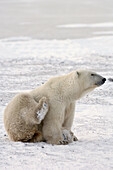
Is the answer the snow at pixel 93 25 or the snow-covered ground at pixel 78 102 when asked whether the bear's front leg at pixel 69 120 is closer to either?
the snow-covered ground at pixel 78 102

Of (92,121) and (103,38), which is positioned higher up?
(103,38)

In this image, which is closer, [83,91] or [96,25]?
[83,91]

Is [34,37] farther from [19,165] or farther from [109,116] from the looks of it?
[19,165]

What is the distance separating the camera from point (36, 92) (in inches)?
226

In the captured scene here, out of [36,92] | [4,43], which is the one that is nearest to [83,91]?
[36,92]

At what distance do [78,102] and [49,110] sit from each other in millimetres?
2980

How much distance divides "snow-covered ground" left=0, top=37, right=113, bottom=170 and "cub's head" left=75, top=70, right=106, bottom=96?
2.64ft

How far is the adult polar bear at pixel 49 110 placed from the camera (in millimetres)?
5371

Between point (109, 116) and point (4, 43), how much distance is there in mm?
10051

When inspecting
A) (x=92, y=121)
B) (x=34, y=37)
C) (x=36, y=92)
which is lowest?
(x=92, y=121)

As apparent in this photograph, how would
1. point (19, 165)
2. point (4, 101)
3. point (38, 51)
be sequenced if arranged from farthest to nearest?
point (38, 51), point (4, 101), point (19, 165)

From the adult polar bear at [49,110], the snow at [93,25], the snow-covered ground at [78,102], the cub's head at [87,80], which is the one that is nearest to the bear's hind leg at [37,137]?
the adult polar bear at [49,110]

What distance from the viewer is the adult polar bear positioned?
537 centimetres

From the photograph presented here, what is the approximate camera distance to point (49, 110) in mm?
5488
